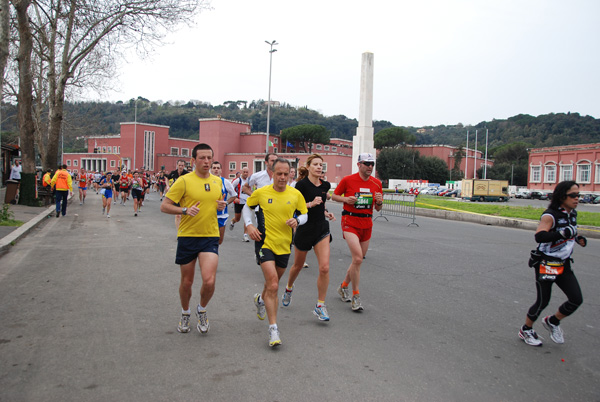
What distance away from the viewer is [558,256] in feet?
14.6

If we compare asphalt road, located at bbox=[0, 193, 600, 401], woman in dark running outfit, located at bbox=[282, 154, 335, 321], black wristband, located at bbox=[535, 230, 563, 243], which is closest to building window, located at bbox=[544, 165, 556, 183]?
asphalt road, located at bbox=[0, 193, 600, 401]

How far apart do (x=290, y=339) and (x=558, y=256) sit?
8.75 feet

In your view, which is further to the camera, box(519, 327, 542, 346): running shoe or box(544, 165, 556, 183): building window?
box(544, 165, 556, 183): building window

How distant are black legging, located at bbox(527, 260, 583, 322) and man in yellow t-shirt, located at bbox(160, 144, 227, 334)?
3110 millimetres

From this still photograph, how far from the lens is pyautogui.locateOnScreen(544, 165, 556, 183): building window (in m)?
62.4

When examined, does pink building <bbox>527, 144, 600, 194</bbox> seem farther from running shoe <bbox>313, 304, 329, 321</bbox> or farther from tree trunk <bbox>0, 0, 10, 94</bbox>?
running shoe <bbox>313, 304, 329, 321</bbox>

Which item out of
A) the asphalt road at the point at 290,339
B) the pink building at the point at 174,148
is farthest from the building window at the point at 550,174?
the asphalt road at the point at 290,339

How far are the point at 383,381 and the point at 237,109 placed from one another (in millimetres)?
175010

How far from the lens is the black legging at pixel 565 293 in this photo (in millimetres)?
4375

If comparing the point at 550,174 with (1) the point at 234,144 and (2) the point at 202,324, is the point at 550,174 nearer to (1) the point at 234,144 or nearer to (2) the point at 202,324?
(1) the point at 234,144

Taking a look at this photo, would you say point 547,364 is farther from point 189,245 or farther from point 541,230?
point 189,245

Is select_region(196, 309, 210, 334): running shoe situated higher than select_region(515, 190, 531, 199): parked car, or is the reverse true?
select_region(515, 190, 531, 199): parked car

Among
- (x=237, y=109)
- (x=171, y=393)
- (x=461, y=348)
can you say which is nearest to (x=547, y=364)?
(x=461, y=348)

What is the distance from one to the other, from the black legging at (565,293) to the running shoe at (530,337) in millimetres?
146
